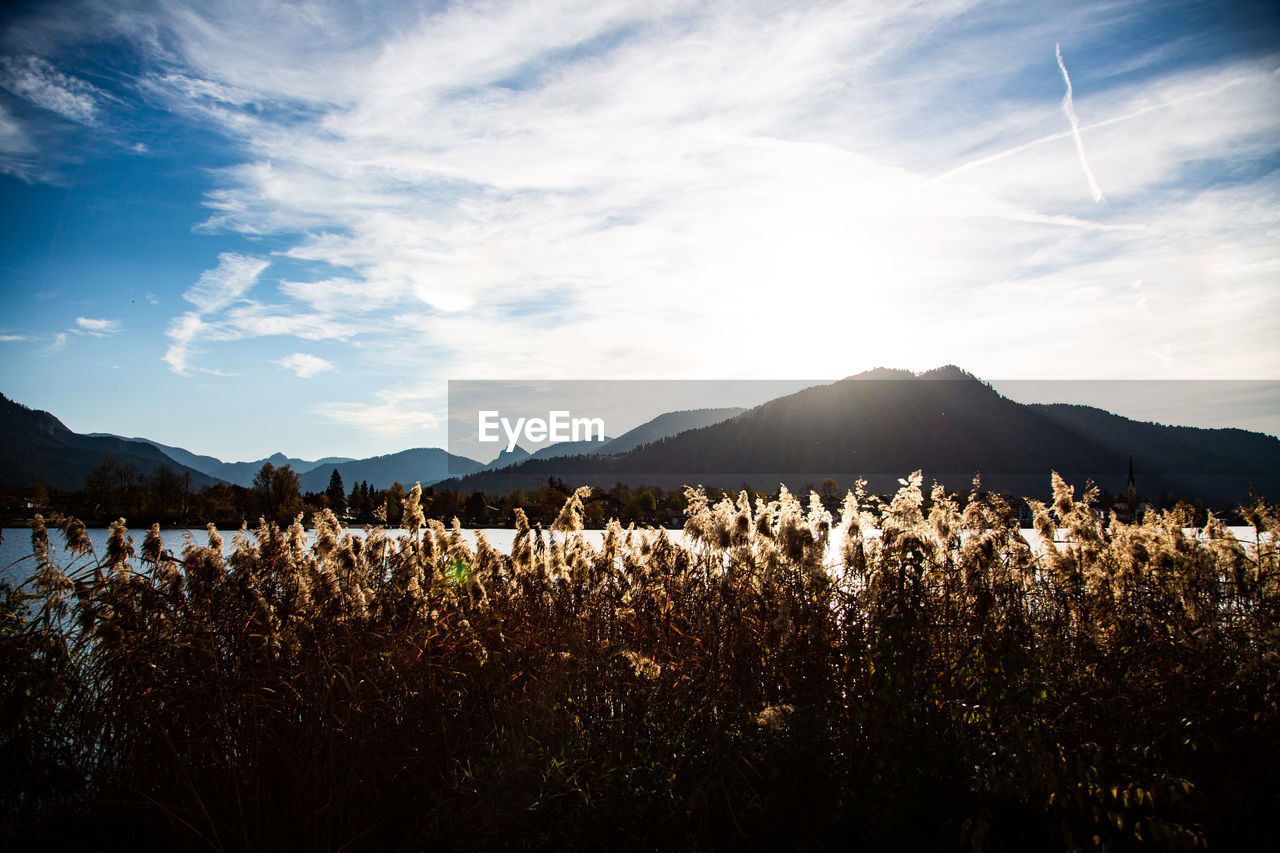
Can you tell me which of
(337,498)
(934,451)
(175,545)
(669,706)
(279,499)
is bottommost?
(175,545)

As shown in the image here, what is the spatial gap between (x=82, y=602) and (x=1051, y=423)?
700ft

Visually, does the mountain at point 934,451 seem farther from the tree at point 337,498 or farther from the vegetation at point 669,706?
the vegetation at point 669,706

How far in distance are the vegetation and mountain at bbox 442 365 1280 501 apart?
14682cm

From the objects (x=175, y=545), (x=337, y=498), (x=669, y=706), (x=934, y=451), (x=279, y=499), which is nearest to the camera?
(x=669, y=706)

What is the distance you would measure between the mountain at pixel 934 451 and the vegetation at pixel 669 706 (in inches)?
5780

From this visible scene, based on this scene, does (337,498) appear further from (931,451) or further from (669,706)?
(931,451)

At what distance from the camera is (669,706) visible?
16.0 feet

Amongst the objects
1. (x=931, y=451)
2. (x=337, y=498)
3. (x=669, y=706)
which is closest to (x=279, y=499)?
(x=669, y=706)

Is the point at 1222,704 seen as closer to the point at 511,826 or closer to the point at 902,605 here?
the point at 902,605

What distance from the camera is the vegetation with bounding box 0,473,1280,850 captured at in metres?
4.06

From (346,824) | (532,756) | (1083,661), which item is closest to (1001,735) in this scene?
(1083,661)

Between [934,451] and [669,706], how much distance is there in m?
183

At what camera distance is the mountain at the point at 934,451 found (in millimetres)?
162875

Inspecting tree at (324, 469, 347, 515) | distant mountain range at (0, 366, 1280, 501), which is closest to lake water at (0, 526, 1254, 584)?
tree at (324, 469, 347, 515)
